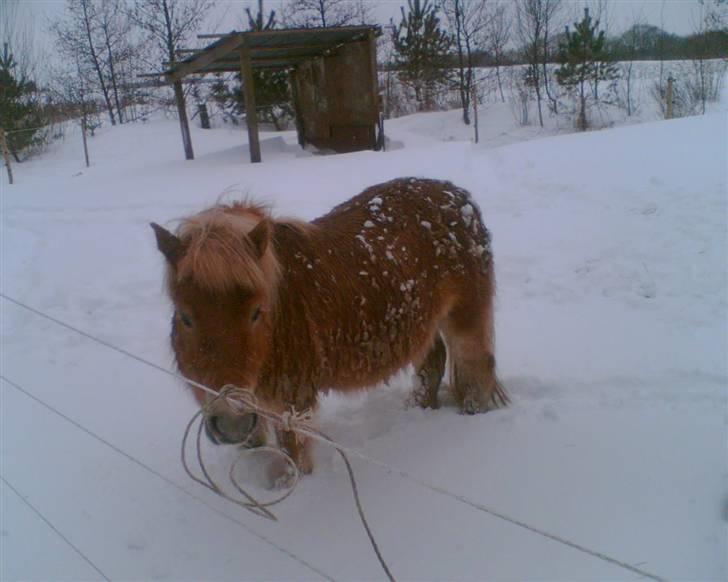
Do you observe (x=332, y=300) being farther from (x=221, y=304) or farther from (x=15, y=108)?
(x=15, y=108)

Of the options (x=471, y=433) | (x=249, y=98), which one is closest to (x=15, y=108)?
(x=249, y=98)

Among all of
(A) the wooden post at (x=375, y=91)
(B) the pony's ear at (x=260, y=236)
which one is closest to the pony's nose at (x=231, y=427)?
(B) the pony's ear at (x=260, y=236)

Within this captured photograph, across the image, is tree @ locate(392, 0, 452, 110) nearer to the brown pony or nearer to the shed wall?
the shed wall

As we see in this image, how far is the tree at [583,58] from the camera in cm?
1716

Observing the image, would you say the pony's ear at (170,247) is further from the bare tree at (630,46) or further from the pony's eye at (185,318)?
the bare tree at (630,46)

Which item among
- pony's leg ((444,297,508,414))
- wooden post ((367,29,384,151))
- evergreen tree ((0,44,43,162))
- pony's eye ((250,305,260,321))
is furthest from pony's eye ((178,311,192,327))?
evergreen tree ((0,44,43,162))

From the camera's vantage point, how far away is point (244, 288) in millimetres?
2027

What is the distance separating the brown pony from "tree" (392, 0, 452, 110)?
19.8 m

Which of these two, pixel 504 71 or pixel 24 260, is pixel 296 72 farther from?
pixel 504 71

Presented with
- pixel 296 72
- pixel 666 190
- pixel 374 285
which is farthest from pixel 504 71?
pixel 374 285

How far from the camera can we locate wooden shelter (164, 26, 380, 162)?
1015 cm

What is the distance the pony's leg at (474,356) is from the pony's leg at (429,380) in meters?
0.18

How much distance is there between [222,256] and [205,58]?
10002mm

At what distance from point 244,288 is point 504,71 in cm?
2573
